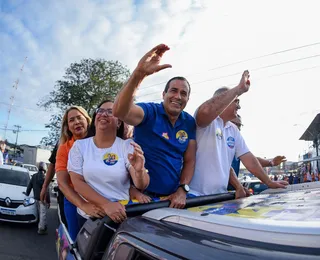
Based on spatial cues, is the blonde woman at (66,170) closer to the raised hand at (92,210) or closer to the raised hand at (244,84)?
the raised hand at (92,210)

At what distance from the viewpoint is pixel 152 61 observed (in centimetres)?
211

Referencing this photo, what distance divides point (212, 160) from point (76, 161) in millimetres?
1120

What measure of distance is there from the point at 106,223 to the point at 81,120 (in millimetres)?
1691

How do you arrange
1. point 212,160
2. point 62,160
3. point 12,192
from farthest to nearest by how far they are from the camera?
1. point 12,192
2. point 62,160
3. point 212,160

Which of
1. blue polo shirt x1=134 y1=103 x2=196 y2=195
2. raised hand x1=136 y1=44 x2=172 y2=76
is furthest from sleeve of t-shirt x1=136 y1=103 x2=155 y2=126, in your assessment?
raised hand x1=136 y1=44 x2=172 y2=76

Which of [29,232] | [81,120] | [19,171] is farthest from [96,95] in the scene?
[81,120]

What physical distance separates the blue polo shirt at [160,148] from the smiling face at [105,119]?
21 cm

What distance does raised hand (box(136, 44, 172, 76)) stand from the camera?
6.74ft

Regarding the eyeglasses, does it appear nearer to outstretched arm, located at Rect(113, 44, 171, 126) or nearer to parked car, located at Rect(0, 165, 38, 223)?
outstretched arm, located at Rect(113, 44, 171, 126)

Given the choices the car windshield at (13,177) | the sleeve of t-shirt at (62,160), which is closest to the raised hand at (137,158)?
the sleeve of t-shirt at (62,160)

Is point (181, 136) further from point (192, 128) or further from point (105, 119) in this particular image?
point (105, 119)

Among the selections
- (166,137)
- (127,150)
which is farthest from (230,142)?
(127,150)

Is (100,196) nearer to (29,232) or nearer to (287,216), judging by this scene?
(287,216)

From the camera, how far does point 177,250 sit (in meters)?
1.00
